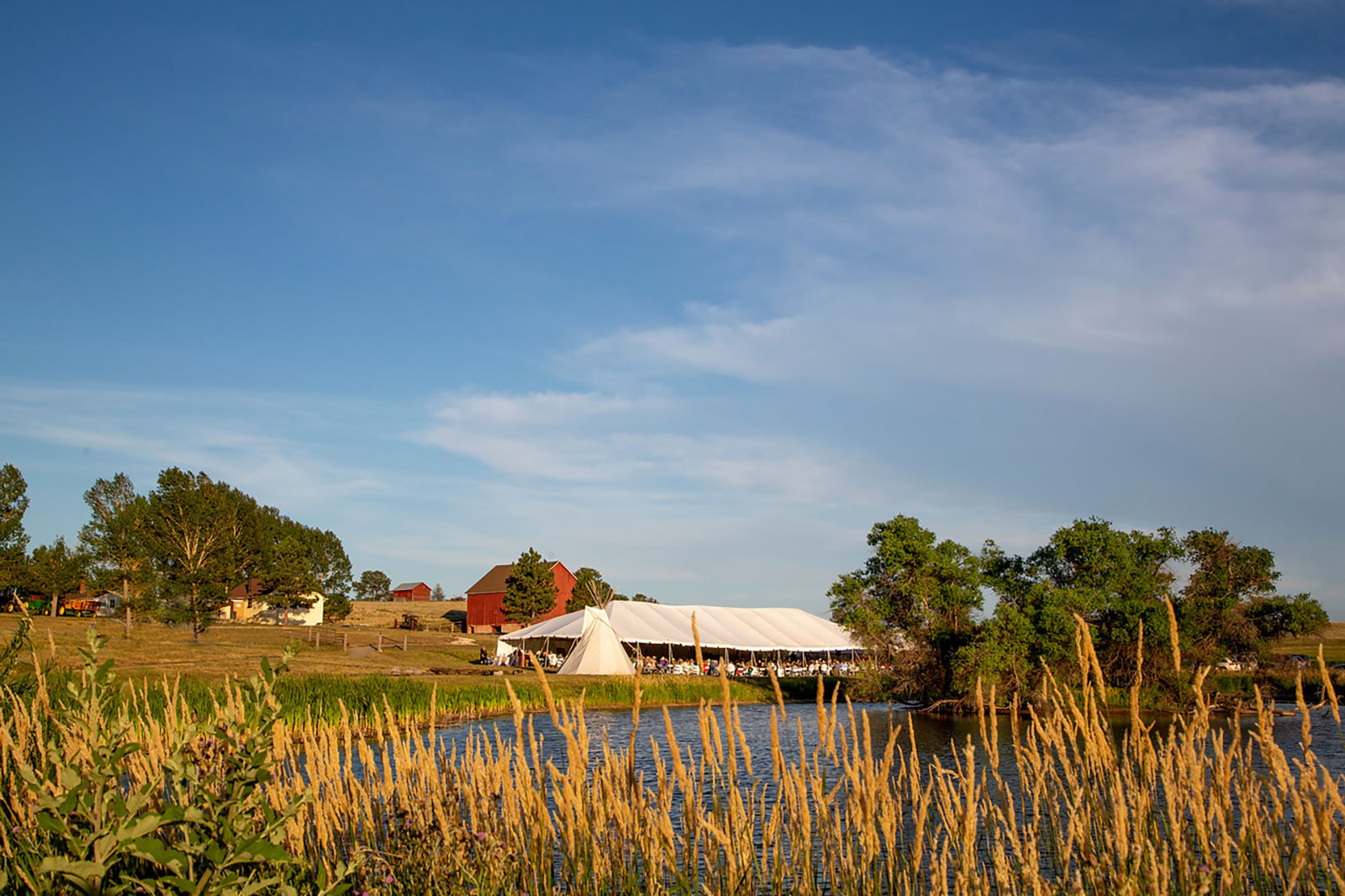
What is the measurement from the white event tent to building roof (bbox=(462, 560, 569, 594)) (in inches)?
1247

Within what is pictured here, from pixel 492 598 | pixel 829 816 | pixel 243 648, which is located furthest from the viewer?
pixel 492 598

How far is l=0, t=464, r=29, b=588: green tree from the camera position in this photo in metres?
48.8

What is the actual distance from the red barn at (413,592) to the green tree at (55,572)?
2790 inches

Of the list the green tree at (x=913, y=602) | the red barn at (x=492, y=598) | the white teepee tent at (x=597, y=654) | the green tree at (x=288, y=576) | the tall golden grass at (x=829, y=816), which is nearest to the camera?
the tall golden grass at (x=829, y=816)

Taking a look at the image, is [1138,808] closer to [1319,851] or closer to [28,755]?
[1319,851]

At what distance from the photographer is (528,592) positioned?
210 feet

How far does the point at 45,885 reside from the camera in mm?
3297

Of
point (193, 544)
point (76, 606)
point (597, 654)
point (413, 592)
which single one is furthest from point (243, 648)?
point (413, 592)

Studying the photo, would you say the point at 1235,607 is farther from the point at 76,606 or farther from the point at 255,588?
the point at 76,606

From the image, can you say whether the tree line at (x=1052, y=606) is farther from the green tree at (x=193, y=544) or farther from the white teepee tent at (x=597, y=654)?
the green tree at (x=193, y=544)

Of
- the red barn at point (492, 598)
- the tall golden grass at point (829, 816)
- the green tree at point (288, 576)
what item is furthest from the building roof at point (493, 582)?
the tall golden grass at point (829, 816)

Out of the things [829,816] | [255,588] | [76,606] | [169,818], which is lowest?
[76,606]

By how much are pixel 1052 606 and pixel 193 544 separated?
40.5 meters

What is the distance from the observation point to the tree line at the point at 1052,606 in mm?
29250
